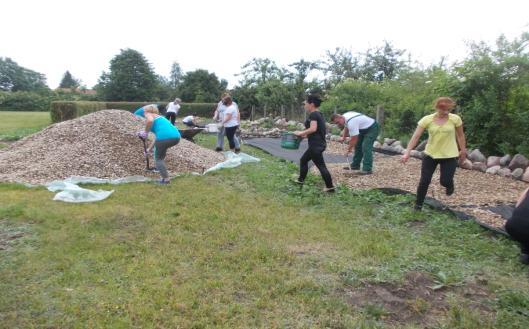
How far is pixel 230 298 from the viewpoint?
2643 mm

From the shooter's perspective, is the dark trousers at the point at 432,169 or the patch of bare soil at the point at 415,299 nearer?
the patch of bare soil at the point at 415,299

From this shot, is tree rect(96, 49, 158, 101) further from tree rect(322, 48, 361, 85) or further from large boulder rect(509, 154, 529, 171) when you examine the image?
large boulder rect(509, 154, 529, 171)

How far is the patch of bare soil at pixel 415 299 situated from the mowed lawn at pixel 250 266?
12 millimetres

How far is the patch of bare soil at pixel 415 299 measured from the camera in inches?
98.1

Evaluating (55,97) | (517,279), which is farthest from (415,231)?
(55,97)

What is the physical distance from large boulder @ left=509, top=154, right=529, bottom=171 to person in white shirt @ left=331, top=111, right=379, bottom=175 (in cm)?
229

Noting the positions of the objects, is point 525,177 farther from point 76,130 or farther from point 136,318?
point 76,130

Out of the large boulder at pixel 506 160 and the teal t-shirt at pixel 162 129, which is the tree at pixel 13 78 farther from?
the large boulder at pixel 506 160

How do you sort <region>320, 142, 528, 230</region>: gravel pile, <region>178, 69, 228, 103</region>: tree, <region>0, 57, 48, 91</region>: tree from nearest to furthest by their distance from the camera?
1. <region>320, 142, 528, 230</region>: gravel pile
2. <region>178, 69, 228, 103</region>: tree
3. <region>0, 57, 48, 91</region>: tree

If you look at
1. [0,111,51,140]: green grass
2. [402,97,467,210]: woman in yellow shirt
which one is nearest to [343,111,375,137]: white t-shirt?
[402,97,467,210]: woman in yellow shirt

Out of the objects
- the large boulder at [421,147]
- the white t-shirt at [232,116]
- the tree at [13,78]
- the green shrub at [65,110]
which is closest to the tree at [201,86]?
the green shrub at [65,110]

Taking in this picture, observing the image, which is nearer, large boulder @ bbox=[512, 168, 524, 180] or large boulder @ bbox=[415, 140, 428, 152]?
large boulder @ bbox=[512, 168, 524, 180]

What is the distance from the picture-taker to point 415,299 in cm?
270

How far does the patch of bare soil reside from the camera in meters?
2.49
